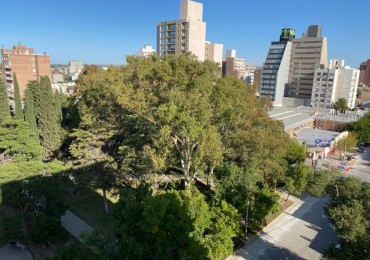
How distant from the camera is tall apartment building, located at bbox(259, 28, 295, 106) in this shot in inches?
2835

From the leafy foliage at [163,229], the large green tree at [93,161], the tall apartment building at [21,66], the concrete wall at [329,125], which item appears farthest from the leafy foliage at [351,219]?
the tall apartment building at [21,66]

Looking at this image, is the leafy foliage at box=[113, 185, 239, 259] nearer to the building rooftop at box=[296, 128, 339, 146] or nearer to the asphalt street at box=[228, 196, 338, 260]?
the asphalt street at box=[228, 196, 338, 260]

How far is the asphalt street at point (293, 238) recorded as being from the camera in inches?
623

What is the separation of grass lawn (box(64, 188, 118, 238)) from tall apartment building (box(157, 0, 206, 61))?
41852mm

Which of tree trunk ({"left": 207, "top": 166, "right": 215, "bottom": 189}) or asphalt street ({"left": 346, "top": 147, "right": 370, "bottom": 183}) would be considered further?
asphalt street ({"left": 346, "top": 147, "right": 370, "bottom": 183})

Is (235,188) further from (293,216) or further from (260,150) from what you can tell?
(293,216)

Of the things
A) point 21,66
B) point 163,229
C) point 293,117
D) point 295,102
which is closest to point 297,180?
point 163,229

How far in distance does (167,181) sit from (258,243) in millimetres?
7686

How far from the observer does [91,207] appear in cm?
2022

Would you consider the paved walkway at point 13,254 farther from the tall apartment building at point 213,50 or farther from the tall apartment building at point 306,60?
the tall apartment building at point 306,60

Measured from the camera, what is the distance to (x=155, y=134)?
18.0 meters

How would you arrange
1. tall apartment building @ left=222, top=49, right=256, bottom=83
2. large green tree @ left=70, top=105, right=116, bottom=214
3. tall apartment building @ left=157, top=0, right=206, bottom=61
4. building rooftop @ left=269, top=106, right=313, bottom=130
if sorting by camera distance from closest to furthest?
large green tree @ left=70, top=105, right=116, bottom=214 → building rooftop @ left=269, top=106, right=313, bottom=130 → tall apartment building @ left=157, top=0, right=206, bottom=61 → tall apartment building @ left=222, top=49, right=256, bottom=83

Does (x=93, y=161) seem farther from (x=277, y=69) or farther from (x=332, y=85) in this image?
(x=332, y=85)

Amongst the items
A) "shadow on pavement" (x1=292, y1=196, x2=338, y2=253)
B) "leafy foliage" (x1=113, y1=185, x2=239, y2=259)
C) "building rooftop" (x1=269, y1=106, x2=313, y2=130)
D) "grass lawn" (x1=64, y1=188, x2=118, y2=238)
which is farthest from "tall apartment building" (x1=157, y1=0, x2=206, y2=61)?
"leafy foliage" (x1=113, y1=185, x2=239, y2=259)
